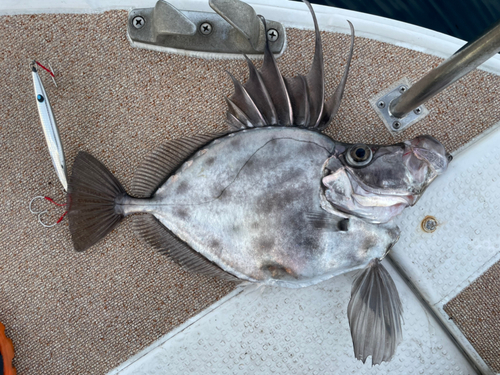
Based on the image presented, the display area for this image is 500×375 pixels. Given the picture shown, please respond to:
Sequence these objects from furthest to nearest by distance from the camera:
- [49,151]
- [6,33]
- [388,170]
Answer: [6,33], [49,151], [388,170]

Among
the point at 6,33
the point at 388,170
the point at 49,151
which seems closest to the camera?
the point at 388,170

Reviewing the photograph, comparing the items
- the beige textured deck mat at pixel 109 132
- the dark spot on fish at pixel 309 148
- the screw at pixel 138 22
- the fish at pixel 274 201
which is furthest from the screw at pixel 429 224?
the screw at pixel 138 22

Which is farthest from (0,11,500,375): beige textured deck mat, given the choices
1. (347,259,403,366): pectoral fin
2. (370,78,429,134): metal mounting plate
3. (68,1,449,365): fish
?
(347,259,403,366): pectoral fin

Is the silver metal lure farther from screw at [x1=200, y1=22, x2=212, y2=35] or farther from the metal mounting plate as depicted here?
the metal mounting plate

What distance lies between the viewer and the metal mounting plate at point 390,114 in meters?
1.43

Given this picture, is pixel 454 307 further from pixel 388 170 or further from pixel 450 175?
pixel 388 170

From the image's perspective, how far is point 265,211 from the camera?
4.04 feet

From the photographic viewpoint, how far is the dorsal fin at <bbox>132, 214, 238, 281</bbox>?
4.23 feet

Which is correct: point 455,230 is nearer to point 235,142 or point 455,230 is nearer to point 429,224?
point 429,224

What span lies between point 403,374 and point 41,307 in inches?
54.3

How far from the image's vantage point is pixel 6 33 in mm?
1422

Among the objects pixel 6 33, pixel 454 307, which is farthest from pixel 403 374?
pixel 6 33

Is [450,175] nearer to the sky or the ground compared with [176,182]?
nearer to the sky

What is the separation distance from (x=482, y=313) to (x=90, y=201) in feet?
4.90
